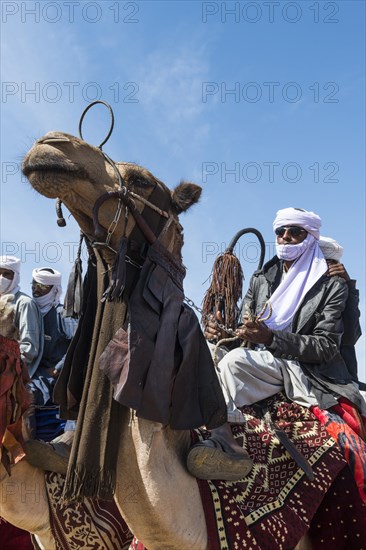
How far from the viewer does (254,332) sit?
16.3 ft

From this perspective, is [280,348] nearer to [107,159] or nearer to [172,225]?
[172,225]

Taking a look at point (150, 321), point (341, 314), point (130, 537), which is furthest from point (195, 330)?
point (341, 314)

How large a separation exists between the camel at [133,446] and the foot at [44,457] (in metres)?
1.24

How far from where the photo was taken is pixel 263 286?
20.5ft

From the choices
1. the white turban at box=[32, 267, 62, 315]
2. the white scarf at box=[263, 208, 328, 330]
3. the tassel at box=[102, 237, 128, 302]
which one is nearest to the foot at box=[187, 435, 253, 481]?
the tassel at box=[102, 237, 128, 302]

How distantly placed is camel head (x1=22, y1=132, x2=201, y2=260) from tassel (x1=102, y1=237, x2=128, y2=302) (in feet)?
0.43

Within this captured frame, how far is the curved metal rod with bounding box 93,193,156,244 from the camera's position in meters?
3.61

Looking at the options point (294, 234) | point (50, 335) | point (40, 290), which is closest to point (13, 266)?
point (40, 290)

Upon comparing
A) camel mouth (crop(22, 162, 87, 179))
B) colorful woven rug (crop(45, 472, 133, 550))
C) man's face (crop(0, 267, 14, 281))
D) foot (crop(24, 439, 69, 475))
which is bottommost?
colorful woven rug (crop(45, 472, 133, 550))

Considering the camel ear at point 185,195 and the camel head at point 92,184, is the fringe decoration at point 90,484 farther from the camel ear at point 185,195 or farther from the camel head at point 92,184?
the camel ear at point 185,195

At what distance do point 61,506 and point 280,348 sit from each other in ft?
6.42

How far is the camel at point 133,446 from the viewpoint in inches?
135

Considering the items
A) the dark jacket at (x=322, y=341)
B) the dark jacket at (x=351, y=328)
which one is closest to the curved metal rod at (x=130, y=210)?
the dark jacket at (x=322, y=341)

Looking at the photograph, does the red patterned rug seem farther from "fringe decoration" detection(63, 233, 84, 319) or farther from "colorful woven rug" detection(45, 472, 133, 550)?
"fringe decoration" detection(63, 233, 84, 319)
